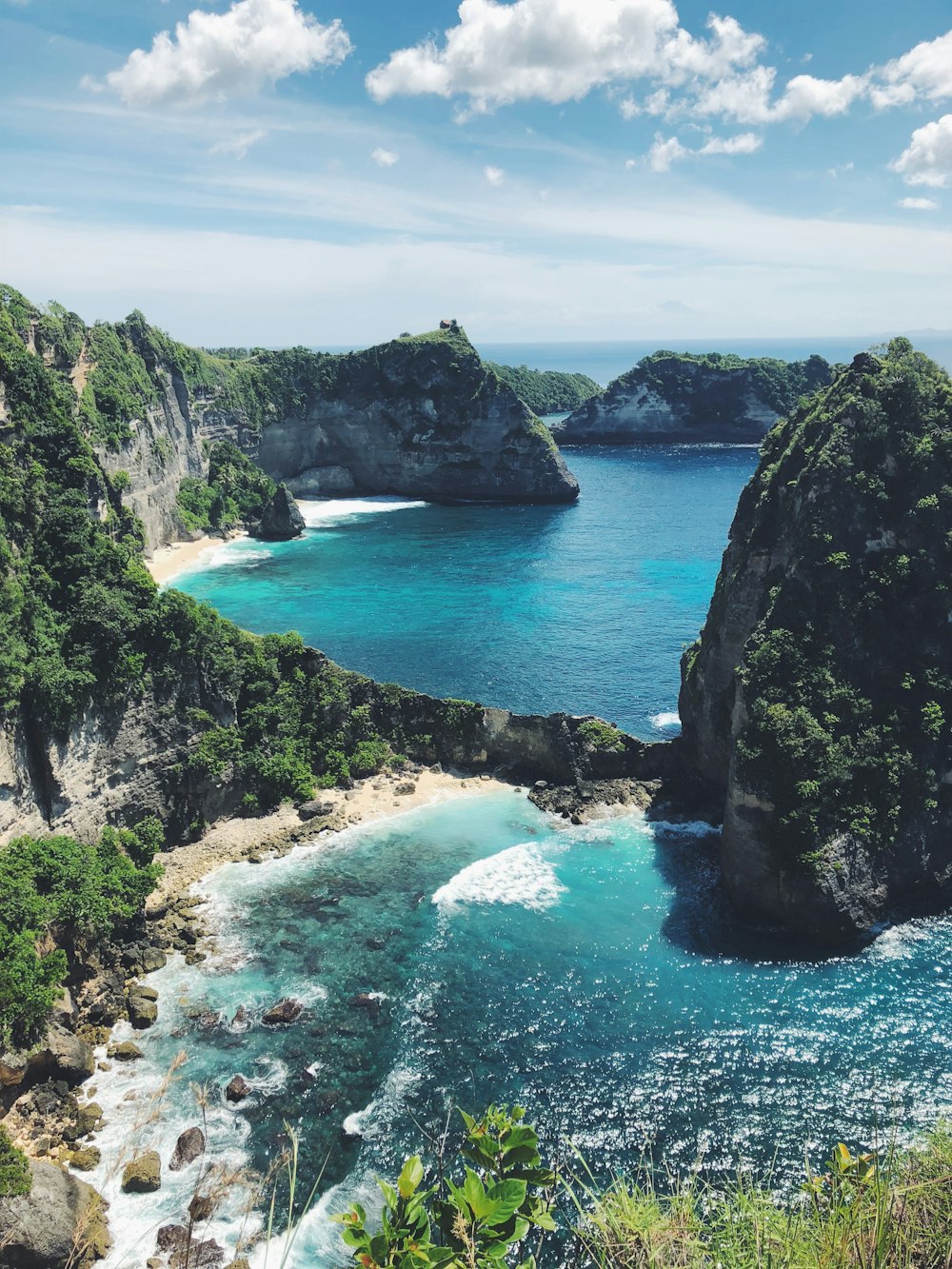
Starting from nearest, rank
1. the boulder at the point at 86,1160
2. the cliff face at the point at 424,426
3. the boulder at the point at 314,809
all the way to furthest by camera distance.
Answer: the boulder at the point at 86,1160 < the boulder at the point at 314,809 < the cliff face at the point at 424,426

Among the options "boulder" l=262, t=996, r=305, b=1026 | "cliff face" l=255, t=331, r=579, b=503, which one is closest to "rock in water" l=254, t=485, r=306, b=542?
"cliff face" l=255, t=331, r=579, b=503

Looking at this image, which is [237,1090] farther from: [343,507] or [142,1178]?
[343,507]

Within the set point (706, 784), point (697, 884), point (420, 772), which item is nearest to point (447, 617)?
point (420, 772)

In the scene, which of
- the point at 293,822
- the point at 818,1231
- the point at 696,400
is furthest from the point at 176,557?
the point at 696,400

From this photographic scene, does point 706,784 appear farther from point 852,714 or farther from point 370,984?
point 370,984

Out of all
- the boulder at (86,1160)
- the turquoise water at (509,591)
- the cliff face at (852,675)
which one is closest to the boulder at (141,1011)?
the boulder at (86,1160)

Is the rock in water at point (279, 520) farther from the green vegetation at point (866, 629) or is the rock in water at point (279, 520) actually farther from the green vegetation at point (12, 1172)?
the green vegetation at point (12, 1172)
